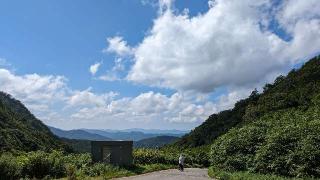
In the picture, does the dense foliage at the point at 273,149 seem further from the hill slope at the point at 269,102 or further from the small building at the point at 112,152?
the hill slope at the point at 269,102

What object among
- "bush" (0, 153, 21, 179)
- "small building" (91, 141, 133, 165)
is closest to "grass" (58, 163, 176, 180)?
"small building" (91, 141, 133, 165)

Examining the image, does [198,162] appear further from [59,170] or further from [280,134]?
[280,134]

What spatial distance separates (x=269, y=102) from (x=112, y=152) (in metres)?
47.3

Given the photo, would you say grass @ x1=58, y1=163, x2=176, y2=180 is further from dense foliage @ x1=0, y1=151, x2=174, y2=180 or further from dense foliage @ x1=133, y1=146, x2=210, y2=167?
dense foliage @ x1=133, y1=146, x2=210, y2=167

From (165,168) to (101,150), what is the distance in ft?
25.5

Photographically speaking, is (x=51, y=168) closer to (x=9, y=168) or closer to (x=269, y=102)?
(x=9, y=168)

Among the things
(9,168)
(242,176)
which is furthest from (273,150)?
(9,168)

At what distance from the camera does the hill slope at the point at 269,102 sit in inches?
2926

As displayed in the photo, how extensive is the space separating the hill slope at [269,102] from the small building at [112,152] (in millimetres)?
27554

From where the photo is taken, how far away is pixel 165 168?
46.5 metres

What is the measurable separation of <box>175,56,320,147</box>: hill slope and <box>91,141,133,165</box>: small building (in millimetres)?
27554

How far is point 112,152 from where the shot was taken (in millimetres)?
41656

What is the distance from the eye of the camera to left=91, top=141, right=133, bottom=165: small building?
4125cm

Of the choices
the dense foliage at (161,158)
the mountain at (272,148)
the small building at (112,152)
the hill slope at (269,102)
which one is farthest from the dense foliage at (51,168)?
the hill slope at (269,102)
